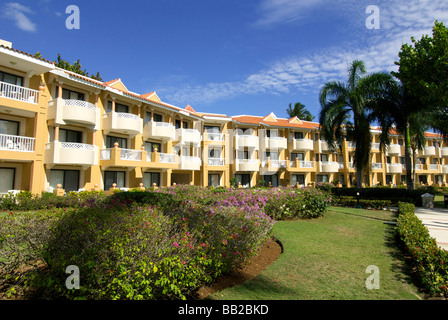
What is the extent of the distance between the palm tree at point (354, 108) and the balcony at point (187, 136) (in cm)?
1318

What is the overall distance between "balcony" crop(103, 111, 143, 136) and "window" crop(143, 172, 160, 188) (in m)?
5.10

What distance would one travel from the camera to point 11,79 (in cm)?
1645

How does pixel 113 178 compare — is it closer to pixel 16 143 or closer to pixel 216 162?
pixel 16 143

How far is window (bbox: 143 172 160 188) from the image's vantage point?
81.8 feet

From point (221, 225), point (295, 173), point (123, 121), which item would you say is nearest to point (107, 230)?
point (221, 225)

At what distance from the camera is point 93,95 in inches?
808

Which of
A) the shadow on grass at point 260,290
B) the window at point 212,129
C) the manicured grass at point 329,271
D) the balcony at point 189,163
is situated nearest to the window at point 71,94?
the balcony at point 189,163

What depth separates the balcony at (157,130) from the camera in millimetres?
24141

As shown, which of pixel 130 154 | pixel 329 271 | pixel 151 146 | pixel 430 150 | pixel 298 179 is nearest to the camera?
pixel 329 271

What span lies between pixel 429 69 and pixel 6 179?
2987cm

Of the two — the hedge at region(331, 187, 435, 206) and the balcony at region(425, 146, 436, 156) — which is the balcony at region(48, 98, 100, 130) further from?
the balcony at region(425, 146, 436, 156)

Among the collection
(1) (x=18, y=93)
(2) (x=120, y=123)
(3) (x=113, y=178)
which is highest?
(1) (x=18, y=93)

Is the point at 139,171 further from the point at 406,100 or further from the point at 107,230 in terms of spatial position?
the point at 406,100

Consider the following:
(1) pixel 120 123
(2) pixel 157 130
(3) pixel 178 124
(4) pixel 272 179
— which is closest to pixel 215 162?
(3) pixel 178 124
